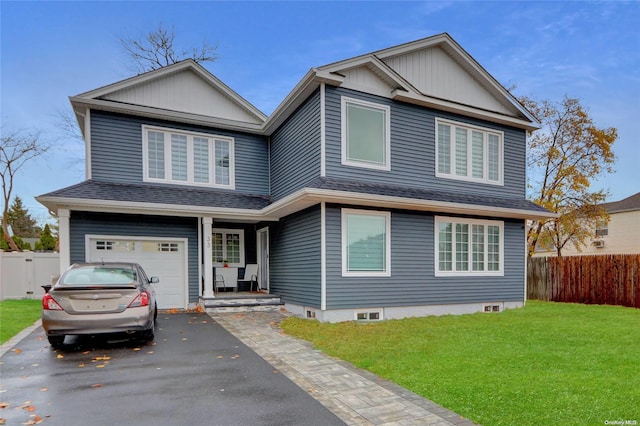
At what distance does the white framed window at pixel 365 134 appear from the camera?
9.57 meters

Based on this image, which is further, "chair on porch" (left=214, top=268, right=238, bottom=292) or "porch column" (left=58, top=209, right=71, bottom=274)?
"chair on porch" (left=214, top=268, right=238, bottom=292)

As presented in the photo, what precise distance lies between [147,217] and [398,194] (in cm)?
729

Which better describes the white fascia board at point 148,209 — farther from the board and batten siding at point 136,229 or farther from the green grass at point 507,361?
the green grass at point 507,361

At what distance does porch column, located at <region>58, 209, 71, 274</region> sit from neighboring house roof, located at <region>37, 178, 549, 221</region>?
0.85ft

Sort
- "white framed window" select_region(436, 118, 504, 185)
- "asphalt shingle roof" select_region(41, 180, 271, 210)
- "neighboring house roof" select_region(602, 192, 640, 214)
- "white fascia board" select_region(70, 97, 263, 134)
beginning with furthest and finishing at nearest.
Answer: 1. "neighboring house roof" select_region(602, 192, 640, 214)
2. "white framed window" select_region(436, 118, 504, 185)
3. "white fascia board" select_region(70, 97, 263, 134)
4. "asphalt shingle roof" select_region(41, 180, 271, 210)

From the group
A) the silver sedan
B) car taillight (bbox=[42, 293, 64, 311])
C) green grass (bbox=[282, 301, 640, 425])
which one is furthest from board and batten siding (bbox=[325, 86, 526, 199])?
car taillight (bbox=[42, 293, 64, 311])

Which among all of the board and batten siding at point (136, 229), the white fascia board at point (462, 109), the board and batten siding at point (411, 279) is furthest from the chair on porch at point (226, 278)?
the white fascia board at point (462, 109)

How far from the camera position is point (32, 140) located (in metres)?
23.6

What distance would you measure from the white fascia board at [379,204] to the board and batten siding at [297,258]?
41 centimetres

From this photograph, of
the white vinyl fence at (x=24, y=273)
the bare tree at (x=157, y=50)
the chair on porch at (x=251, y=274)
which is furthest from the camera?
the bare tree at (x=157, y=50)

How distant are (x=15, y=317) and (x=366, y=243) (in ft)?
30.0

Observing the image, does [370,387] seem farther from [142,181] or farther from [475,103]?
[475,103]

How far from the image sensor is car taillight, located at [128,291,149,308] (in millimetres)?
6273

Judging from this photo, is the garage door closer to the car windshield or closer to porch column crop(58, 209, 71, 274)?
porch column crop(58, 209, 71, 274)
